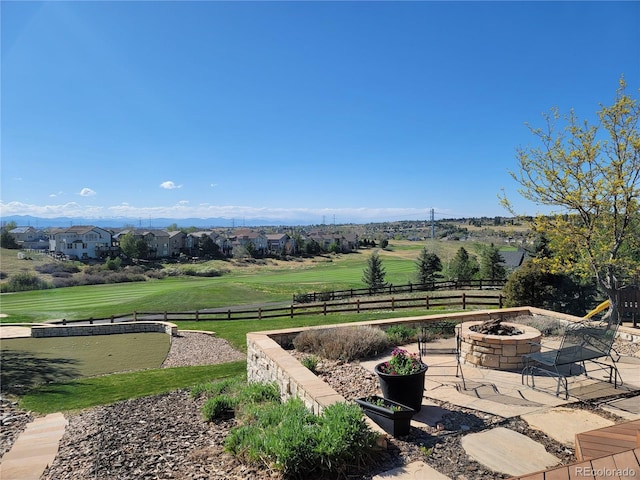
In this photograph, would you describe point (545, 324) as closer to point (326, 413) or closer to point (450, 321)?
point (450, 321)

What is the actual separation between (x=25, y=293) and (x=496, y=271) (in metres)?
44.5

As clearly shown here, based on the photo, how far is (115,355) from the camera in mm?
Answer: 13617

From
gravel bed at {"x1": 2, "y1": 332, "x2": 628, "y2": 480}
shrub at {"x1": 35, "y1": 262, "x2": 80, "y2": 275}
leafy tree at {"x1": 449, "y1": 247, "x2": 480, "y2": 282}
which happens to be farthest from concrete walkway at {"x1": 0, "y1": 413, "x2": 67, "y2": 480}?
shrub at {"x1": 35, "y1": 262, "x2": 80, "y2": 275}

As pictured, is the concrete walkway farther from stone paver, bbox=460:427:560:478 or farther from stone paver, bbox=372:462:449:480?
stone paver, bbox=460:427:560:478

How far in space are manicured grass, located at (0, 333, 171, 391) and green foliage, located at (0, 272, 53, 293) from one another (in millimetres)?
28182

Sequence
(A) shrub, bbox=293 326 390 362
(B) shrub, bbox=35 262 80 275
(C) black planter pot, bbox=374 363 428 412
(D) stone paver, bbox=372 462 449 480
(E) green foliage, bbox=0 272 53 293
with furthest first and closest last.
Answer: (B) shrub, bbox=35 262 80 275
(E) green foliage, bbox=0 272 53 293
(A) shrub, bbox=293 326 390 362
(C) black planter pot, bbox=374 363 428 412
(D) stone paver, bbox=372 462 449 480

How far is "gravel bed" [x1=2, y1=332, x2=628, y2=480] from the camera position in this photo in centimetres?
371

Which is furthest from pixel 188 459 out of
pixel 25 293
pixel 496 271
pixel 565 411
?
pixel 25 293

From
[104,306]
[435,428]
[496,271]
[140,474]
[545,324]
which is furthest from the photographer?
[496,271]

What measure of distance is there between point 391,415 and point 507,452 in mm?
1121

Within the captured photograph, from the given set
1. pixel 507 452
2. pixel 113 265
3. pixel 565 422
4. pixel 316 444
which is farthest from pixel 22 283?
pixel 565 422

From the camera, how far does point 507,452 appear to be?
375 cm

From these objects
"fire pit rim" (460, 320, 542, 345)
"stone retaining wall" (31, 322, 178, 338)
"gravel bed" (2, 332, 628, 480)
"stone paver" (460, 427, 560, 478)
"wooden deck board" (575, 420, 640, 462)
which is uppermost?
"fire pit rim" (460, 320, 542, 345)

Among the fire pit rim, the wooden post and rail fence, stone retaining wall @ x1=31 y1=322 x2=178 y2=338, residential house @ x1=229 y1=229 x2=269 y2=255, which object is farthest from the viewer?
residential house @ x1=229 y1=229 x2=269 y2=255
